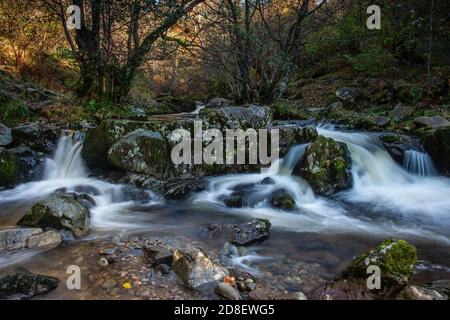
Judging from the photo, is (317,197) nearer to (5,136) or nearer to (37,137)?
(37,137)

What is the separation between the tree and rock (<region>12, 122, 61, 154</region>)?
290cm

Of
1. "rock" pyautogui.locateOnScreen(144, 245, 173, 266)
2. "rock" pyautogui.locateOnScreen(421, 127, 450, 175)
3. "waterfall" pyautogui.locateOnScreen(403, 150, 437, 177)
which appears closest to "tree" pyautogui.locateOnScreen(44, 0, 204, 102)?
"waterfall" pyautogui.locateOnScreen(403, 150, 437, 177)

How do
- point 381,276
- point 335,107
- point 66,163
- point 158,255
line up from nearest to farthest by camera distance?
point 381,276
point 158,255
point 66,163
point 335,107

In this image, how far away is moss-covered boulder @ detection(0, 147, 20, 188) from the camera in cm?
695

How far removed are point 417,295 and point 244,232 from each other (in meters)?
2.23

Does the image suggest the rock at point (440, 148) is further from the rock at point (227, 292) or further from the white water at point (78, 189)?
the rock at point (227, 292)

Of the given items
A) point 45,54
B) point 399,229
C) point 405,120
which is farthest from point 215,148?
point 45,54

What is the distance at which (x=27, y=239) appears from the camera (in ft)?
14.4

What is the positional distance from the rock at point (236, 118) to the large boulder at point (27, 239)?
411cm

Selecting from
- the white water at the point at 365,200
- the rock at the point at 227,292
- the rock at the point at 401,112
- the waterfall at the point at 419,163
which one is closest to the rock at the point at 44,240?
the rock at the point at 227,292

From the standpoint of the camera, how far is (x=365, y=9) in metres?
15.2

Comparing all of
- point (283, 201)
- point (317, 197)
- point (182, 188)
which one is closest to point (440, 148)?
point (317, 197)

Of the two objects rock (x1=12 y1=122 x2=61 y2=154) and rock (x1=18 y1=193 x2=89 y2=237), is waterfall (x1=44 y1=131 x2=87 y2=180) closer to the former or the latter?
rock (x1=12 y1=122 x2=61 y2=154)

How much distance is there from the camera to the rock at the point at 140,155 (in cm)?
724
